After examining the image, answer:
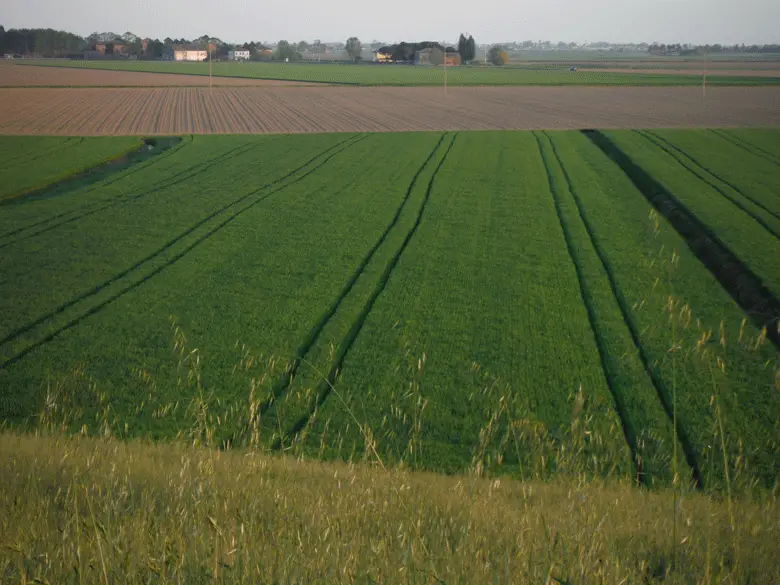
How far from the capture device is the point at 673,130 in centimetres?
4297

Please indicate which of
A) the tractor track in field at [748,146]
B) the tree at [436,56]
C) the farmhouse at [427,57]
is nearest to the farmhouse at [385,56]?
the farmhouse at [427,57]

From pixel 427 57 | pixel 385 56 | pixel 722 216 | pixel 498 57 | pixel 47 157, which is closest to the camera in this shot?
pixel 722 216

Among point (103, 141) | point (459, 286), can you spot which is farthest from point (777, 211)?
point (103, 141)

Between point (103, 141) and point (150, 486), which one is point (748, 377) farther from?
point (103, 141)

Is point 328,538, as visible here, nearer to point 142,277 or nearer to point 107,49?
point 142,277

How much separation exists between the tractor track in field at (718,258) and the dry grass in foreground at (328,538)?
6.81 m

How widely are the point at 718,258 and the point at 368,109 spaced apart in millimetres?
43136

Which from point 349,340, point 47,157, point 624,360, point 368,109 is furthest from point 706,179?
point 368,109

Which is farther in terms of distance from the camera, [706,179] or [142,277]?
[706,179]

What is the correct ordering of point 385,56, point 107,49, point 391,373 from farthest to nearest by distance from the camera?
point 107,49, point 385,56, point 391,373

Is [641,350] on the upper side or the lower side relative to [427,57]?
lower

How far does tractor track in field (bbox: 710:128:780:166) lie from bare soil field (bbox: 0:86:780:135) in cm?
505

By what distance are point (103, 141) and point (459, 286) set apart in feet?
95.8

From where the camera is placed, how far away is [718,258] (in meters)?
18.8
